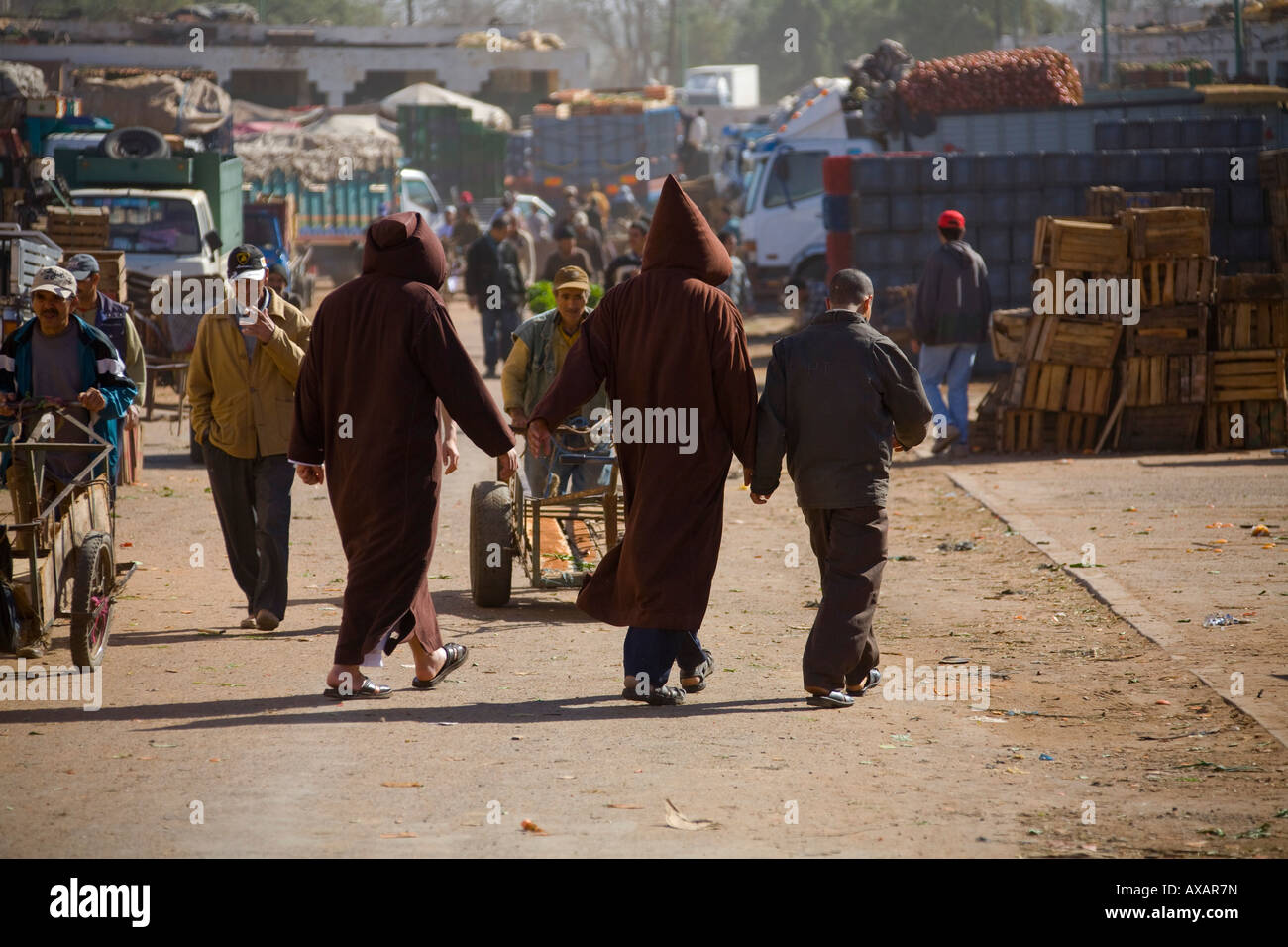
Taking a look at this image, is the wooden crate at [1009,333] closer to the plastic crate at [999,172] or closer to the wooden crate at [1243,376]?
the wooden crate at [1243,376]

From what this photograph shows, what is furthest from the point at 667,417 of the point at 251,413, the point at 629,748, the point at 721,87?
the point at 721,87

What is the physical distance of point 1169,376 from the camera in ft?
45.5

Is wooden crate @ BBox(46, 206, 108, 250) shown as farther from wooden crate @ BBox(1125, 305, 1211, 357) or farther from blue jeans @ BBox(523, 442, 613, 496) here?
wooden crate @ BBox(1125, 305, 1211, 357)

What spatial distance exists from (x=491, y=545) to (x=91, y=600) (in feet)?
7.31

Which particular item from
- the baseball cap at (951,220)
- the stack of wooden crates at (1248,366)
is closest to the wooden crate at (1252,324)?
the stack of wooden crates at (1248,366)

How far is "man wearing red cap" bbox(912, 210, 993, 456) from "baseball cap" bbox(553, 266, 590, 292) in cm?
570

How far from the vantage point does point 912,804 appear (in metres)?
5.37

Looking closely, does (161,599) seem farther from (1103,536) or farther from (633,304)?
(1103,536)

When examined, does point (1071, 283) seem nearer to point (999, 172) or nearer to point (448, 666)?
point (999, 172)

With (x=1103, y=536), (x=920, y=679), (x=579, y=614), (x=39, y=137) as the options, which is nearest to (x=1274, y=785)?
(x=920, y=679)

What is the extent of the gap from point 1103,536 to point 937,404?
4.43m

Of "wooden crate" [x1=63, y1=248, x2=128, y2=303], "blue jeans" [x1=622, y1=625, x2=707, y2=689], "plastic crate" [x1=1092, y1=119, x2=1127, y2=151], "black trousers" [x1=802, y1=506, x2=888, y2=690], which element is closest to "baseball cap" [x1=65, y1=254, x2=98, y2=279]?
"wooden crate" [x1=63, y1=248, x2=128, y2=303]

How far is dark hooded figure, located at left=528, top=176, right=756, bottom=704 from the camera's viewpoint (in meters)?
6.75
